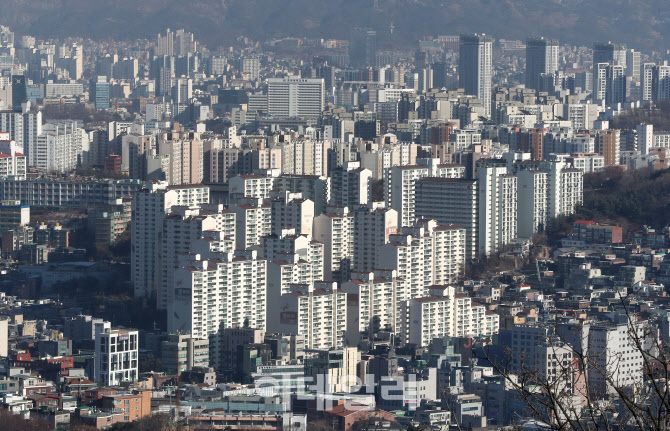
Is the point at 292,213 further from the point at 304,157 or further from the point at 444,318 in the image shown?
the point at 304,157

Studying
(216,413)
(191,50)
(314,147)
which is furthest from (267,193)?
(191,50)

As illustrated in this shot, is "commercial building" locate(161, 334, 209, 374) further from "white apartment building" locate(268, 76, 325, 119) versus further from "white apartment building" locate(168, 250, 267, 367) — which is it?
"white apartment building" locate(268, 76, 325, 119)

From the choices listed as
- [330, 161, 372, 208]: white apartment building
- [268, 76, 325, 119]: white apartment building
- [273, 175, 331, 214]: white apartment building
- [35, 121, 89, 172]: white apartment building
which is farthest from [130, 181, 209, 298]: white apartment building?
[268, 76, 325, 119]: white apartment building

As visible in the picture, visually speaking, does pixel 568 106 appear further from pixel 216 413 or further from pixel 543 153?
pixel 216 413

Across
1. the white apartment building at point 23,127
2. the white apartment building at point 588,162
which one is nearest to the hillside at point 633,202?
the white apartment building at point 588,162

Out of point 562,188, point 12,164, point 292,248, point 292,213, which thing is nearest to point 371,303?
point 292,248

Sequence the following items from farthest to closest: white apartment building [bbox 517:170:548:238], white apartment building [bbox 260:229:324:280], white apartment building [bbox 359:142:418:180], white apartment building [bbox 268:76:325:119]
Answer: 1. white apartment building [bbox 268:76:325:119]
2. white apartment building [bbox 359:142:418:180]
3. white apartment building [bbox 517:170:548:238]
4. white apartment building [bbox 260:229:324:280]
